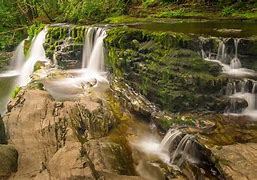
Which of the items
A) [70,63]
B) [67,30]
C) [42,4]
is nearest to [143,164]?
[70,63]

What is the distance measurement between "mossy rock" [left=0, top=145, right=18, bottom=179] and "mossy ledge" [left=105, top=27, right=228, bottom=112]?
17.6ft

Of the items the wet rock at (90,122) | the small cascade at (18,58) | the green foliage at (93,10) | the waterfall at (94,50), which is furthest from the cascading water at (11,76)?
the green foliage at (93,10)

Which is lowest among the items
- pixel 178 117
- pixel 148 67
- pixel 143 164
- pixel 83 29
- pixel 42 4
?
pixel 143 164

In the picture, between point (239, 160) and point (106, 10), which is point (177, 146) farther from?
point (106, 10)

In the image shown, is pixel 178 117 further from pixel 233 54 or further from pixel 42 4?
pixel 42 4

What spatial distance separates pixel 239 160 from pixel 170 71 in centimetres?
432

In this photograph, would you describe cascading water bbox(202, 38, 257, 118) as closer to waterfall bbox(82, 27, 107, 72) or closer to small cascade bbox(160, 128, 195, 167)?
small cascade bbox(160, 128, 195, 167)

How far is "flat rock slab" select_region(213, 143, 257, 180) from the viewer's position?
709 centimetres

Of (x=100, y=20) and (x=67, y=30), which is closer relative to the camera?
(x=67, y=30)

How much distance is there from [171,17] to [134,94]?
947cm

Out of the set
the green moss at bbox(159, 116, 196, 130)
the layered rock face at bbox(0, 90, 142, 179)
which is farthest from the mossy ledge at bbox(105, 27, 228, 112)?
the layered rock face at bbox(0, 90, 142, 179)

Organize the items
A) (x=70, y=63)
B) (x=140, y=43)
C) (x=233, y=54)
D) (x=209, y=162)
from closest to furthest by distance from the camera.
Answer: (x=209, y=162) → (x=233, y=54) → (x=140, y=43) → (x=70, y=63)

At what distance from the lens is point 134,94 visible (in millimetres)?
12422

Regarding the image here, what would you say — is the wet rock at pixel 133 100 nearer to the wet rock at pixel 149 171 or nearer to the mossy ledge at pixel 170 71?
the mossy ledge at pixel 170 71
